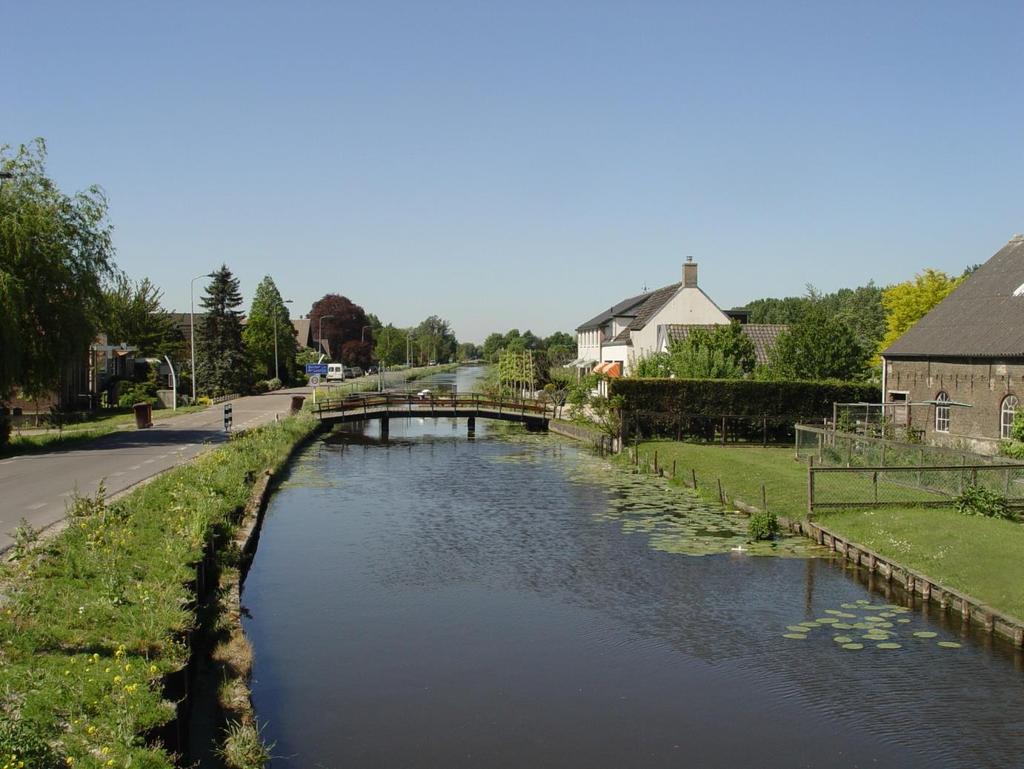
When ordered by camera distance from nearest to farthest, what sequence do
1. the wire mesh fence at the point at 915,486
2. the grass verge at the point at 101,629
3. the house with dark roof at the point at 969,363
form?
the grass verge at the point at 101,629, the wire mesh fence at the point at 915,486, the house with dark roof at the point at 969,363

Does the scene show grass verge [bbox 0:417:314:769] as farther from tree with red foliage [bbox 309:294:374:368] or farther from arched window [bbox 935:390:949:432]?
tree with red foliage [bbox 309:294:374:368]

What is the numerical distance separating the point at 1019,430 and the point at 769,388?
14026mm

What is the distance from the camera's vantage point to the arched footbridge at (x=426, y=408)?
54.8 metres

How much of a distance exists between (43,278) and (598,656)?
2837cm

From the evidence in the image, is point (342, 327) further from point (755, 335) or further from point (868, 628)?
point (868, 628)

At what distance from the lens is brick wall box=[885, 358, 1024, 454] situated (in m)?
33.1

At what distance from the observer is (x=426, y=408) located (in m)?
58.7

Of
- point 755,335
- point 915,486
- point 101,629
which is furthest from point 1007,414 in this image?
point 101,629

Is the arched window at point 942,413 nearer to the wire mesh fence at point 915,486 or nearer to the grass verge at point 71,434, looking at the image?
the wire mesh fence at point 915,486

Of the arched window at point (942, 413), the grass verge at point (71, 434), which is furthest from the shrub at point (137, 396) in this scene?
the arched window at point (942, 413)

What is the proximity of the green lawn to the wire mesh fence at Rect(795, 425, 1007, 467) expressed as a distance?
3.90 ft

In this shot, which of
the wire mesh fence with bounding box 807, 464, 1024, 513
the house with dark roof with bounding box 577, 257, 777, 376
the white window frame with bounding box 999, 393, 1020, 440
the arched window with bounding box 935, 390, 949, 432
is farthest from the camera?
the house with dark roof with bounding box 577, 257, 777, 376

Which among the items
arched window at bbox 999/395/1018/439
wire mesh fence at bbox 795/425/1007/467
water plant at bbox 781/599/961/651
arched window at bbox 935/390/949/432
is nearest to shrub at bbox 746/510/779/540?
wire mesh fence at bbox 795/425/1007/467

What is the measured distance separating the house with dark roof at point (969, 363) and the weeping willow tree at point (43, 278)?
32.6 metres
